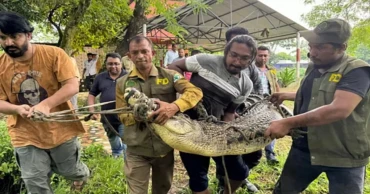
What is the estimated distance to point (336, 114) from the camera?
1.83 metres

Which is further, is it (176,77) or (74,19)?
(74,19)

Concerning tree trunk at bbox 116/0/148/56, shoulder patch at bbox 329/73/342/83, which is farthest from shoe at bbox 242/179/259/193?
tree trunk at bbox 116/0/148/56

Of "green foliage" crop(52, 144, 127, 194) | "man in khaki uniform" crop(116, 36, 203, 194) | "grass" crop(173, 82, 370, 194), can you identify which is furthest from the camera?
"grass" crop(173, 82, 370, 194)

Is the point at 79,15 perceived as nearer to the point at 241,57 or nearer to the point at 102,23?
the point at 102,23

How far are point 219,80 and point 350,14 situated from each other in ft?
23.4

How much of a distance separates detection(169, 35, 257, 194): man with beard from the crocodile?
13cm

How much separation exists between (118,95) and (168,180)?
2.49 ft

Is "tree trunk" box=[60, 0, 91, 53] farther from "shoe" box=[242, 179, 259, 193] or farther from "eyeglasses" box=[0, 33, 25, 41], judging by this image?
"shoe" box=[242, 179, 259, 193]

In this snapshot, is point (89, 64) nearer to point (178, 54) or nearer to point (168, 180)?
point (178, 54)

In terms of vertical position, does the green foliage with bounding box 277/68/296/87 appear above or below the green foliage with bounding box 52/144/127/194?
above

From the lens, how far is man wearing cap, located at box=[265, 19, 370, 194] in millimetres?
1858

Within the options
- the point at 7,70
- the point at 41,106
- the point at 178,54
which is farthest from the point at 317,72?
the point at 178,54

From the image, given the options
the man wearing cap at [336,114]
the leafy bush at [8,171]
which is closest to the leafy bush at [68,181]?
the leafy bush at [8,171]

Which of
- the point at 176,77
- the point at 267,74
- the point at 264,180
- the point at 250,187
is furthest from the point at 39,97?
the point at 267,74
